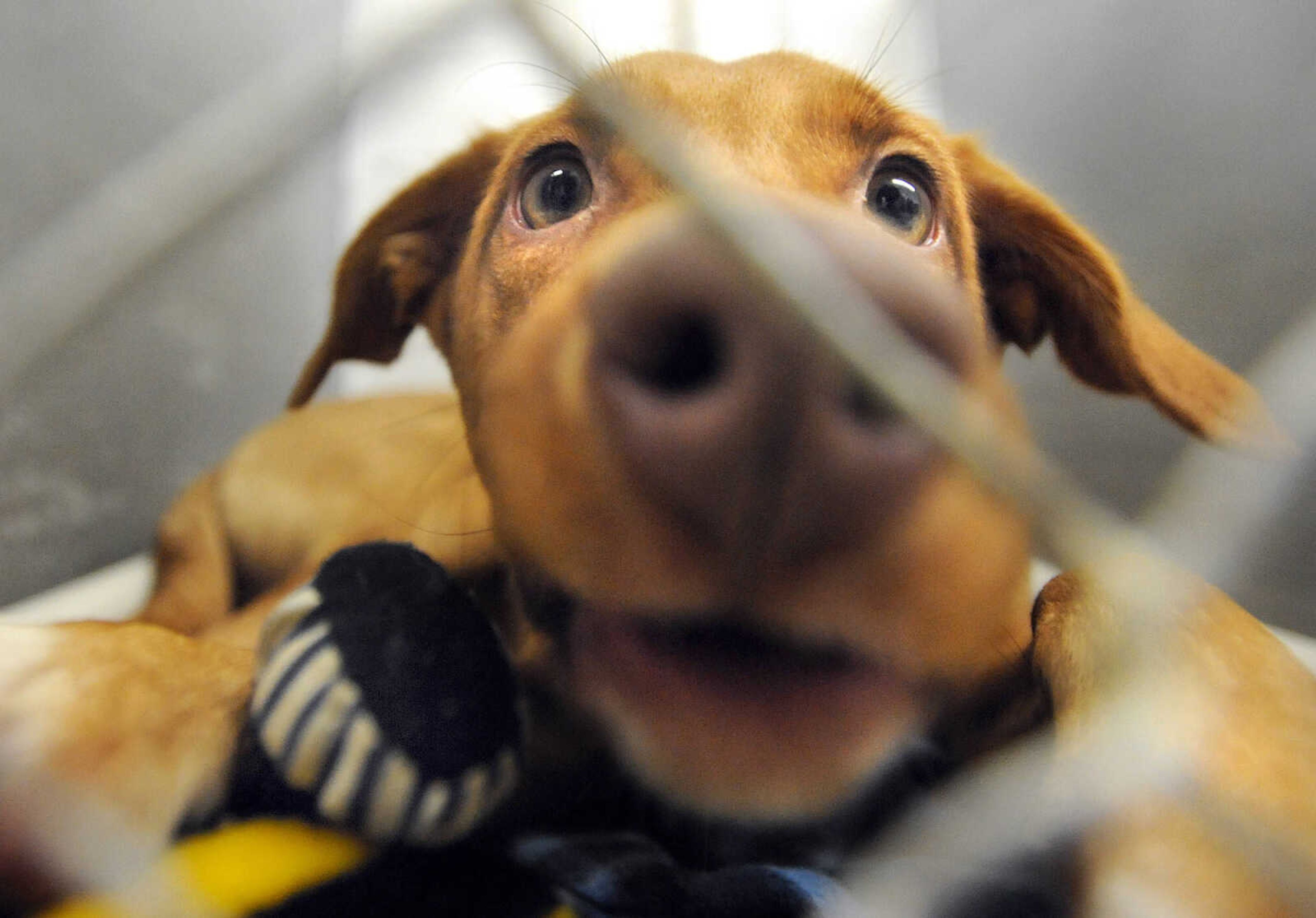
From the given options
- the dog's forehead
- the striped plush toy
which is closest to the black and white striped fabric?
the striped plush toy

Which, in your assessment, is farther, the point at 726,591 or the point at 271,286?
the point at 271,286

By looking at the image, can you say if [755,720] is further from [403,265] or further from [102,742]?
[403,265]

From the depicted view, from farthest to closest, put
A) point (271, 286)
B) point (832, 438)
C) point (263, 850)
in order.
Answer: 1. point (271, 286)
2. point (263, 850)
3. point (832, 438)

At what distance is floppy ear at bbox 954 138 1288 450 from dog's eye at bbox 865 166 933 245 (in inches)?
7.1

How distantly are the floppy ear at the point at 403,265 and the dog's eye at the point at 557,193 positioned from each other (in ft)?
0.89

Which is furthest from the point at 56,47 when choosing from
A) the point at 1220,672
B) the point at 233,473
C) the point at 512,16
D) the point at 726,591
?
the point at 1220,672

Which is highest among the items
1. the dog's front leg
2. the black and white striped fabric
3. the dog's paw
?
the dog's front leg

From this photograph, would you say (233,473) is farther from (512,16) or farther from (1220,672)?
(1220,672)

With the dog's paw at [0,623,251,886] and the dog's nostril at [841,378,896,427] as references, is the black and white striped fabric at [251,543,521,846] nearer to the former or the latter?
the dog's paw at [0,623,251,886]

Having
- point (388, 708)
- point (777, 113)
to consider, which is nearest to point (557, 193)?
point (777, 113)

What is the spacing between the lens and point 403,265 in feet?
4.50

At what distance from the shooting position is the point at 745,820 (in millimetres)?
552

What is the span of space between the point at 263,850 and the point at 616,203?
738 millimetres

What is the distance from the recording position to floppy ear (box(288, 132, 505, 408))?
1292 mm
